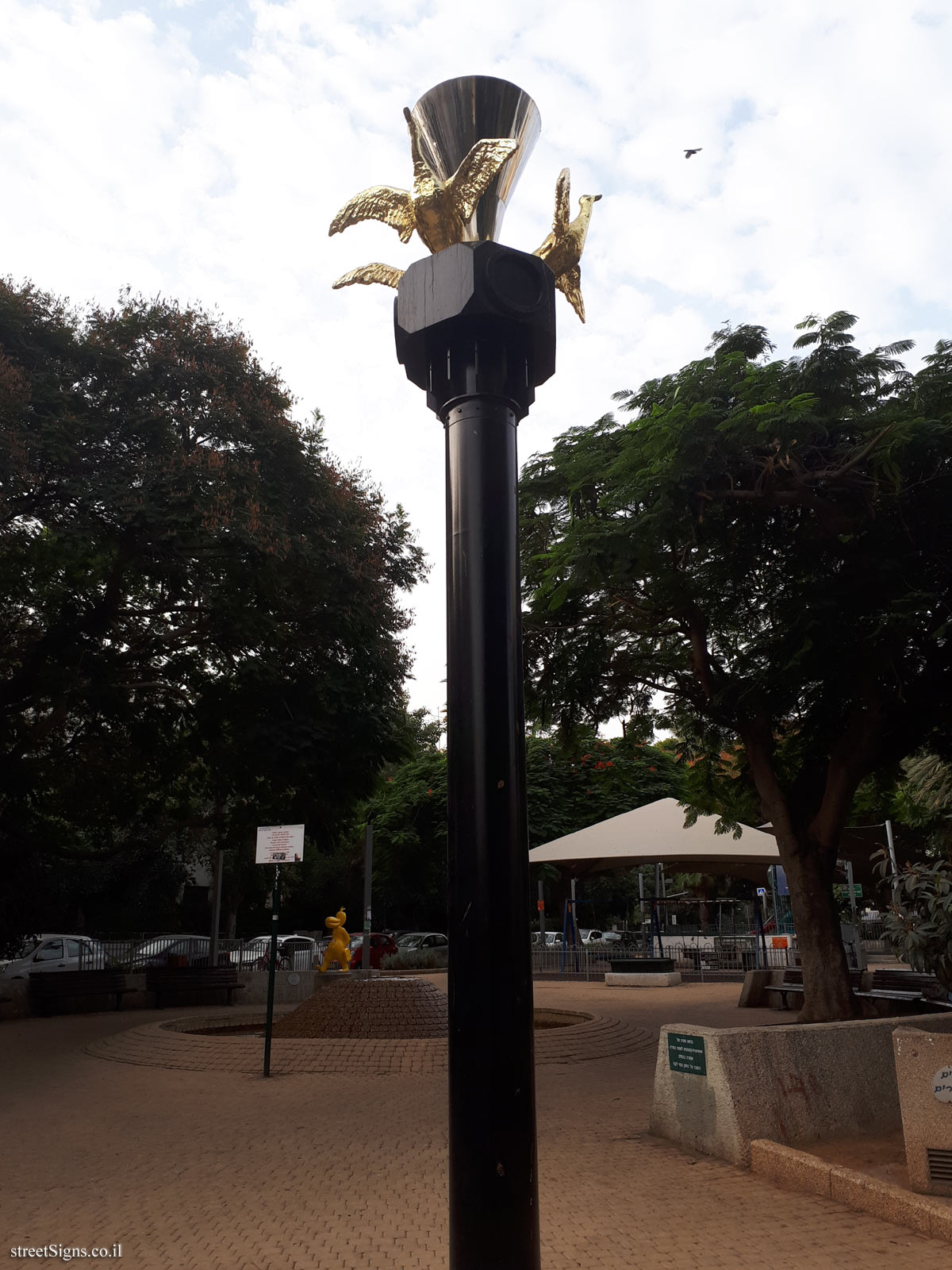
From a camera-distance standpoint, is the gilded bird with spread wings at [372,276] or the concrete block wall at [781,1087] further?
the concrete block wall at [781,1087]

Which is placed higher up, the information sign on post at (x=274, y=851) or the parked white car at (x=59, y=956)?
the information sign on post at (x=274, y=851)

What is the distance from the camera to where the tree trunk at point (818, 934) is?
13.1 meters

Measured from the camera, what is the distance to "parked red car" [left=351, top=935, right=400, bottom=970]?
88.2 feet

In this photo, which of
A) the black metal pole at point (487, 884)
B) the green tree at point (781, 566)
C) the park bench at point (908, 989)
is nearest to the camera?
the black metal pole at point (487, 884)

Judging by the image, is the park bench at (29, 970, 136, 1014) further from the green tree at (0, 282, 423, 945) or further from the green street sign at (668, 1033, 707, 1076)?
the green street sign at (668, 1033, 707, 1076)

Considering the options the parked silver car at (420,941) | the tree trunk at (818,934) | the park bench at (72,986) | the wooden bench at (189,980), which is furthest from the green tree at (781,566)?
the parked silver car at (420,941)

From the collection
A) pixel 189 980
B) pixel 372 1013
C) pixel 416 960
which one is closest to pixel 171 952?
pixel 189 980

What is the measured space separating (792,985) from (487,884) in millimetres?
16921

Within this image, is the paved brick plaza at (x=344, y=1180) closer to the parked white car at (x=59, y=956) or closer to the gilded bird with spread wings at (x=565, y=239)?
the gilded bird with spread wings at (x=565, y=239)

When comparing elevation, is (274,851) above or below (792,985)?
above

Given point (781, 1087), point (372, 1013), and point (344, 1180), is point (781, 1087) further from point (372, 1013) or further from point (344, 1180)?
point (372, 1013)

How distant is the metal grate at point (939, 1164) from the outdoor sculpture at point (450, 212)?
17.0 ft

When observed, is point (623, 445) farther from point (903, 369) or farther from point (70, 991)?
point (70, 991)

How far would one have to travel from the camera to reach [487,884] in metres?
2.69
